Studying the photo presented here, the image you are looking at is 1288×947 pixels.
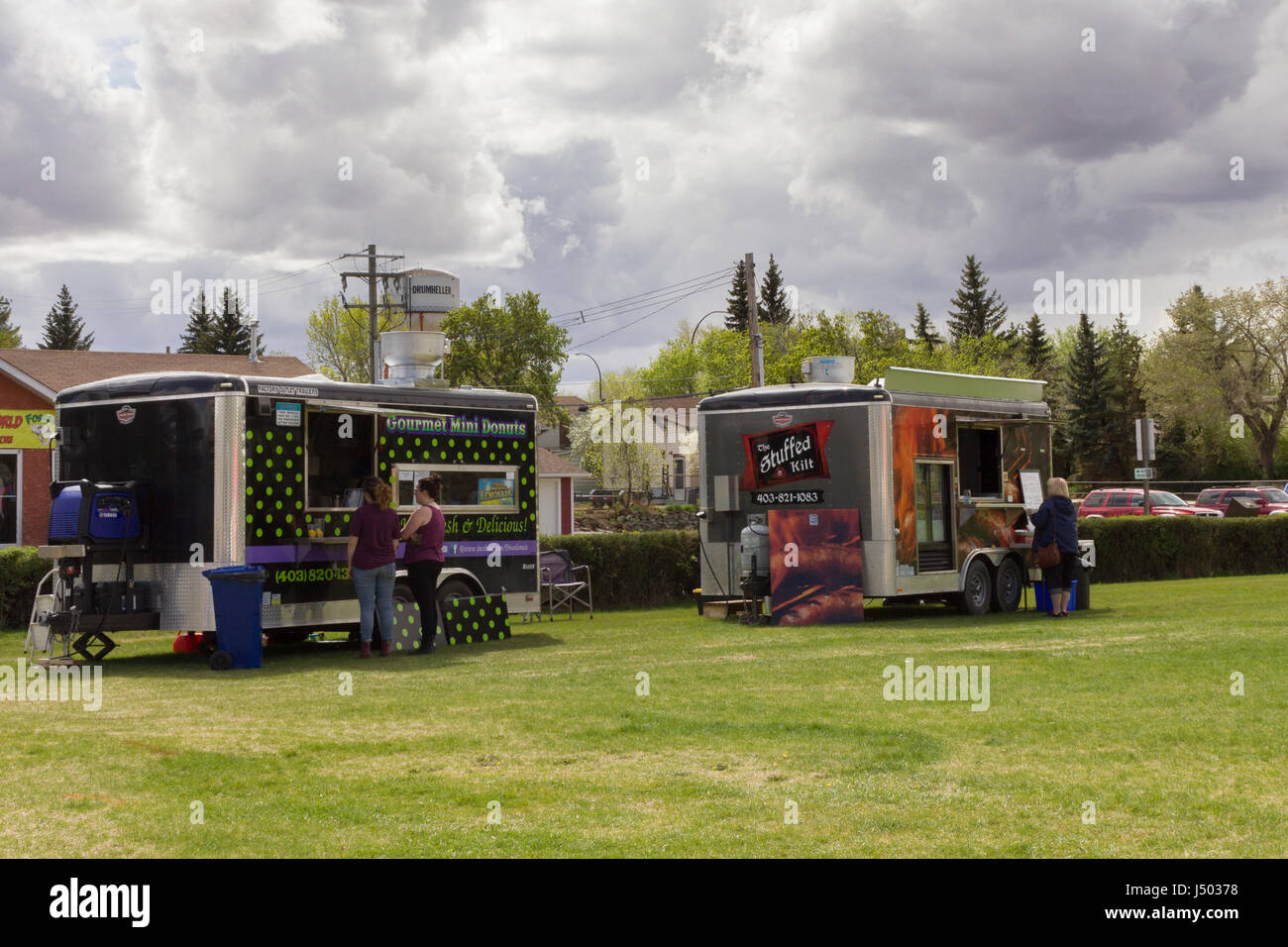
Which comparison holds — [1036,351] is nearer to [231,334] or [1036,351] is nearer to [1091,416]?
[1091,416]

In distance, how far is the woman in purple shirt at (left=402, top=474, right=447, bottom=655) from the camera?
46.0 ft

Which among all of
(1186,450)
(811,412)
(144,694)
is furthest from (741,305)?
(144,694)

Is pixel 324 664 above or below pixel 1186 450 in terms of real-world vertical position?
below

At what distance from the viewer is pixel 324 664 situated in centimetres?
1312

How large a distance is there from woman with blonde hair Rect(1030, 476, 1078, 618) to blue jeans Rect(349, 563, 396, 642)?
8393mm

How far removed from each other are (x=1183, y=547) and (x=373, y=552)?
64.5 feet

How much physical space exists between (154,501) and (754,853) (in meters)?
9.62

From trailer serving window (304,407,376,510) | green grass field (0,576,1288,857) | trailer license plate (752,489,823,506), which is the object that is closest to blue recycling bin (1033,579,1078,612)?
trailer license plate (752,489,823,506)

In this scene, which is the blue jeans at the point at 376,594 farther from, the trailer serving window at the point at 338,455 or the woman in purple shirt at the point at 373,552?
the trailer serving window at the point at 338,455

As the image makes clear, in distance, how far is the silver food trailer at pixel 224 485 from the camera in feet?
42.9

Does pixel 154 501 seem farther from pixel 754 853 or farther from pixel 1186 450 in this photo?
pixel 1186 450

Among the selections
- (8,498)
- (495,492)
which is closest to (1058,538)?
(495,492)

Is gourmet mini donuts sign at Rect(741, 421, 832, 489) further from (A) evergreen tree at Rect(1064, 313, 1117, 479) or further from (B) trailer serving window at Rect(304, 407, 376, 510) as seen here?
(A) evergreen tree at Rect(1064, 313, 1117, 479)

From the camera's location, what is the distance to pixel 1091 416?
75.7 m
